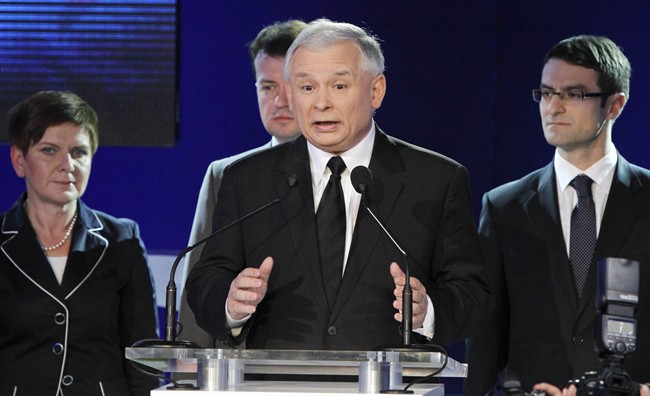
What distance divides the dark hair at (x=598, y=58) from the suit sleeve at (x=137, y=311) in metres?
1.65

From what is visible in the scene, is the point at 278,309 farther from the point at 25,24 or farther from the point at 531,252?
the point at 25,24

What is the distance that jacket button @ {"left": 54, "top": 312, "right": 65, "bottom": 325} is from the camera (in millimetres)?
4062

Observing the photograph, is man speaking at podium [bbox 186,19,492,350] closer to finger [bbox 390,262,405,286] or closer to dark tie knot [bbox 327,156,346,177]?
dark tie knot [bbox 327,156,346,177]

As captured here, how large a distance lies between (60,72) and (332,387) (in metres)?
3.16

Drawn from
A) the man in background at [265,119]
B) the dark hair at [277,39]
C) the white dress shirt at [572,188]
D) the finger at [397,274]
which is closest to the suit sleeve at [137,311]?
the man in background at [265,119]

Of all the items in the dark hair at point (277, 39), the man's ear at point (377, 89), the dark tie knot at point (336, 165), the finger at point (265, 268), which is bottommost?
the finger at point (265, 268)

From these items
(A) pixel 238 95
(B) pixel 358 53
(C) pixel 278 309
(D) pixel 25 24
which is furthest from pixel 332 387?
(D) pixel 25 24

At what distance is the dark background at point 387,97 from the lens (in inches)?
203

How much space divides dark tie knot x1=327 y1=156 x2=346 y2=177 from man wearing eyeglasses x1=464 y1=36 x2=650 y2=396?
1.07 meters

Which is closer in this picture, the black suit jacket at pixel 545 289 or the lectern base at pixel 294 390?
the lectern base at pixel 294 390

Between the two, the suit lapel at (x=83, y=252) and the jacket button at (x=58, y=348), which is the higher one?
the suit lapel at (x=83, y=252)

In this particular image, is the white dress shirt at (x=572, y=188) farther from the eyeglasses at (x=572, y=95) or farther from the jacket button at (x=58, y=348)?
the jacket button at (x=58, y=348)

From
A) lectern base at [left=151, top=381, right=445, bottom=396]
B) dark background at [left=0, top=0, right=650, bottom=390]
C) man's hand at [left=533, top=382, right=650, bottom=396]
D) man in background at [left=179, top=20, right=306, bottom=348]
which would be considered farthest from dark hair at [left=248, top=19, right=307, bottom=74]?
lectern base at [left=151, top=381, right=445, bottom=396]

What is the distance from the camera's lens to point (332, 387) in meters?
2.54
